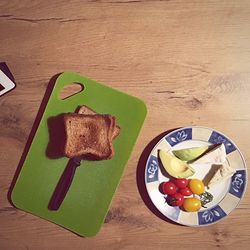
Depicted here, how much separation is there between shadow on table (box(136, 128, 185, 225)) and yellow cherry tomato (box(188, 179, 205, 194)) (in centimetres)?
12

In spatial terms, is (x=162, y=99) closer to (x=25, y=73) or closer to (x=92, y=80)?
(x=92, y=80)

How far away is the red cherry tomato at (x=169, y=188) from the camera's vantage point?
1.25 meters

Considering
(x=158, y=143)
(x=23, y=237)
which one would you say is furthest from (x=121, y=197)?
(x=23, y=237)

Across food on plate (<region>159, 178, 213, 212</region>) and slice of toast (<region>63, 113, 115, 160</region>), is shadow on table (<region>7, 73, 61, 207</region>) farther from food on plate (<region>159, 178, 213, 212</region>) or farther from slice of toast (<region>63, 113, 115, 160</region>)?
food on plate (<region>159, 178, 213, 212</region>)

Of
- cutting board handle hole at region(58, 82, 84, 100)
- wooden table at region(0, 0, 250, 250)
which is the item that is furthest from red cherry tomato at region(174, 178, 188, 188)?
cutting board handle hole at region(58, 82, 84, 100)

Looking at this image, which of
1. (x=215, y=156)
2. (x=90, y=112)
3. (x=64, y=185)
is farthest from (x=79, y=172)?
(x=215, y=156)

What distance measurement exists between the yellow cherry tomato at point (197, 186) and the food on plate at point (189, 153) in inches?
2.8

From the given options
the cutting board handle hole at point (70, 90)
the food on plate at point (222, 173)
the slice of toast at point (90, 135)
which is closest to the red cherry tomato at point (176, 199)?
the food on plate at point (222, 173)

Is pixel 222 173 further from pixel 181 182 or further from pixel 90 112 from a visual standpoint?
pixel 90 112

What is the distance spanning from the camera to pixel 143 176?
1.29 metres

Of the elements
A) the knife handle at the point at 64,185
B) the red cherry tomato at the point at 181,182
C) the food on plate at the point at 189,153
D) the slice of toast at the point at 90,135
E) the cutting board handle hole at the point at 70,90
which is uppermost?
the cutting board handle hole at the point at 70,90

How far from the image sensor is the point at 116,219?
128 centimetres

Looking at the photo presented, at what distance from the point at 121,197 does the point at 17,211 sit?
0.32 m

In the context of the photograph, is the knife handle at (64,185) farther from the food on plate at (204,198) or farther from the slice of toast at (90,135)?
the food on plate at (204,198)
